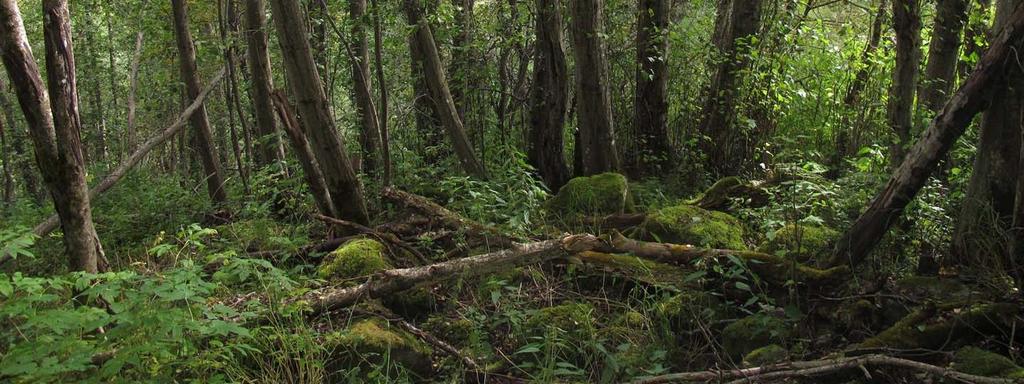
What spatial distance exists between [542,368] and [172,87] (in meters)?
12.0

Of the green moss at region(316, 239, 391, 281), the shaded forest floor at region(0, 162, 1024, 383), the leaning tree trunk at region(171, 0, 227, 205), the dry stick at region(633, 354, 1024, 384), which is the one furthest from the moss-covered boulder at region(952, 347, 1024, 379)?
the leaning tree trunk at region(171, 0, 227, 205)

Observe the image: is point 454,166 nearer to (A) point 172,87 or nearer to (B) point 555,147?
(B) point 555,147

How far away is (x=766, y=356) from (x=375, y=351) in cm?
230

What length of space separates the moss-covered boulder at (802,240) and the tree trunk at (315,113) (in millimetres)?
3750

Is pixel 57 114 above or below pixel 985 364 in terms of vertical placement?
above

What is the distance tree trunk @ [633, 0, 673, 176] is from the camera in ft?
27.3

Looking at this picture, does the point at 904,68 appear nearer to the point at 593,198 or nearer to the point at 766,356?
the point at 593,198

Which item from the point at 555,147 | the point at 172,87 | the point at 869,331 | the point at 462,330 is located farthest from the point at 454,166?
the point at 172,87

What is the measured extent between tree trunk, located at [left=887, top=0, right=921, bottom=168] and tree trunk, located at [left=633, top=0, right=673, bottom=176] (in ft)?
8.46

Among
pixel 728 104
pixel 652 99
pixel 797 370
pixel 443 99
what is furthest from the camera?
pixel 652 99

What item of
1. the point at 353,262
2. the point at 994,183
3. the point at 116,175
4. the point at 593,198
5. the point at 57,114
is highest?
the point at 57,114

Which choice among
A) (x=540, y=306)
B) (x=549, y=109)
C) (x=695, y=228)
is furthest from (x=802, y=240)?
(x=549, y=109)

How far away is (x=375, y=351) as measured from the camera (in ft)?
14.0

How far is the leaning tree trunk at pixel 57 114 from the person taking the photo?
4.05 m
